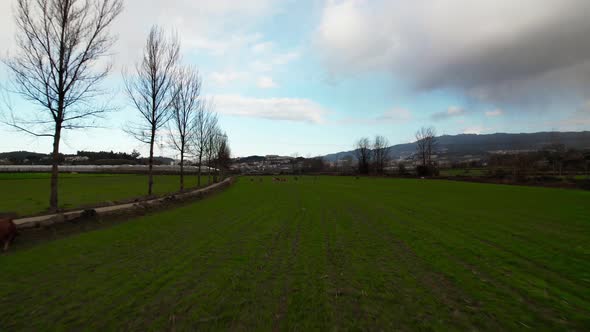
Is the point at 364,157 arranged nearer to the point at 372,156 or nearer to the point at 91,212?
the point at 372,156

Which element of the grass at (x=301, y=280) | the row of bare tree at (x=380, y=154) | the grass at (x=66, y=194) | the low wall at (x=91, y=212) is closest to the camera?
the grass at (x=301, y=280)

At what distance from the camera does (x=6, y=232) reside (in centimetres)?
821

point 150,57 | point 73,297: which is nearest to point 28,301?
point 73,297

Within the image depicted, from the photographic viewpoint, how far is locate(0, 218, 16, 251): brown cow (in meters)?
8.12

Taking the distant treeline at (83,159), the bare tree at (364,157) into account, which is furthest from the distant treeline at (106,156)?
the bare tree at (364,157)

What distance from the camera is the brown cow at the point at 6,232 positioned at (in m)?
8.12

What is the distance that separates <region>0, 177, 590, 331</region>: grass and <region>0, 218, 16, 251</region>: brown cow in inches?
13.4

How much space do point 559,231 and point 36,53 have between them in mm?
23909

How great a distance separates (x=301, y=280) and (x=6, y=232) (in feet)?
30.4

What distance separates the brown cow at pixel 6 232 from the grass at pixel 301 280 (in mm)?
340

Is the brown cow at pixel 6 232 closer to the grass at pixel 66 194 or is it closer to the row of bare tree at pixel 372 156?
the grass at pixel 66 194

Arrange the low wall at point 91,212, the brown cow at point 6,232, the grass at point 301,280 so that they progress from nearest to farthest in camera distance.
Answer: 1. the grass at point 301,280
2. the brown cow at point 6,232
3. the low wall at point 91,212

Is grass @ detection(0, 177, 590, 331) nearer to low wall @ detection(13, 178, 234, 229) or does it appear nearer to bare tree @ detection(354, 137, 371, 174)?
low wall @ detection(13, 178, 234, 229)

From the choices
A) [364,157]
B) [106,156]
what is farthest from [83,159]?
[364,157]
